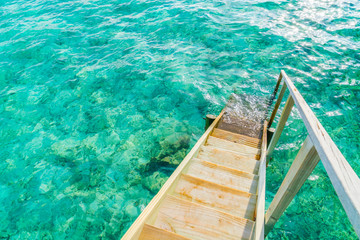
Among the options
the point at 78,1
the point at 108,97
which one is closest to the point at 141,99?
the point at 108,97

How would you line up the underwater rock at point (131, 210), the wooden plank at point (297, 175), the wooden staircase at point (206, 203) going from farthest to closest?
the underwater rock at point (131, 210), the wooden staircase at point (206, 203), the wooden plank at point (297, 175)

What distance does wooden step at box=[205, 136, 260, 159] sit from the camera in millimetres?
4449

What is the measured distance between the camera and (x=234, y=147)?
467 cm

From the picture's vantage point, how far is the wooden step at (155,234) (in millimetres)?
2316

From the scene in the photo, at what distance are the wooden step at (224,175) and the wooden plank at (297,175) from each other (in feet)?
3.38

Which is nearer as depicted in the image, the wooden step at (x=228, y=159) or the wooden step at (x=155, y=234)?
the wooden step at (x=155, y=234)

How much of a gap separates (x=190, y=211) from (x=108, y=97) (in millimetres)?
5645

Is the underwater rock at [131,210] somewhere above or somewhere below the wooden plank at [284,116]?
below

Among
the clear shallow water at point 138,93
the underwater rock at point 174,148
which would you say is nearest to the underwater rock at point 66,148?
the clear shallow water at point 138,93

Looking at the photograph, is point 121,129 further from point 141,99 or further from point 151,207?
point 151,207

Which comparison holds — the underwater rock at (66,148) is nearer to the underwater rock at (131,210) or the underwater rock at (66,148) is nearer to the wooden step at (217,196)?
the underwater rock at (131,210)

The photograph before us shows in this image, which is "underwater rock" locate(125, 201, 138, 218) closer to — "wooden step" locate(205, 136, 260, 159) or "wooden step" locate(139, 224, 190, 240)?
"wooden step" locate(205, 136, 260, 159)

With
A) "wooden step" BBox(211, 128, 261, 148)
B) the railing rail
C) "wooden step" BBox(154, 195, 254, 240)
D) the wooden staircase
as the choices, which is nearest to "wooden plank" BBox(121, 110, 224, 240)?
the wooden staircase

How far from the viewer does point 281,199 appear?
85.0 inches
